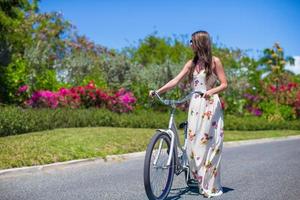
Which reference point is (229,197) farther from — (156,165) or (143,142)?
(143,142)

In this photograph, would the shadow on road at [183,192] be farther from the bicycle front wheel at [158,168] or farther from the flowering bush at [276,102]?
the flowering bush at [276,102]

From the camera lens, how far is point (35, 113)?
1606 centimetres

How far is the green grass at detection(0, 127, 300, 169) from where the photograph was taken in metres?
10.2

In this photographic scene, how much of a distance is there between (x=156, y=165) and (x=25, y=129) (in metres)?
9.59

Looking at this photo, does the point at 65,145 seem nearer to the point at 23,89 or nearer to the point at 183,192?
the point at 183,192

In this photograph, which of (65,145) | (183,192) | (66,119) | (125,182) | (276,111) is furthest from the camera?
(276,111)

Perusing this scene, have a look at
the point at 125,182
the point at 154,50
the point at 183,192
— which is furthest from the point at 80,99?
the point at 154,50

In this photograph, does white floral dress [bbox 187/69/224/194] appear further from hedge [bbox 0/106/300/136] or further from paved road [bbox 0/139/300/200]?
hedge [bbox 0/106/300/136]

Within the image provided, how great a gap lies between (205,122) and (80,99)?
1414 centimetres

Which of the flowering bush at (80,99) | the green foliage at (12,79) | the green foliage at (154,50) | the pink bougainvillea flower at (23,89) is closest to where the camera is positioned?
the flowering bush at (80,99)

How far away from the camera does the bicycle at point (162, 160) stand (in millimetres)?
5797

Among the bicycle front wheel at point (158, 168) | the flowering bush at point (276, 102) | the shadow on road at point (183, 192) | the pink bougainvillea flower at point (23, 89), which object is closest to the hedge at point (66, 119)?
the pink bougainvillea flower at point (23, 89)

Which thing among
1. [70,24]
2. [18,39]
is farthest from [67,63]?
[70,24]

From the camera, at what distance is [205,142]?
6.64 metres
